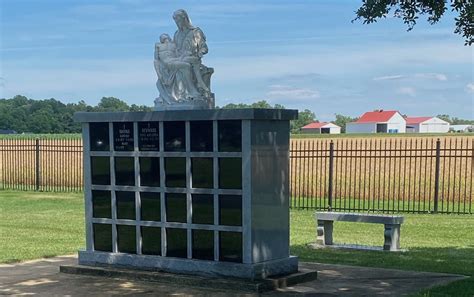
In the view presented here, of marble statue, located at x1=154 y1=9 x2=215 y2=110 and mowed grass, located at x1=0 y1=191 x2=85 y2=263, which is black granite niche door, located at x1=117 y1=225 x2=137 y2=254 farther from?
mowed grass, located at x1=0 y1=191 x2=85 y2=263

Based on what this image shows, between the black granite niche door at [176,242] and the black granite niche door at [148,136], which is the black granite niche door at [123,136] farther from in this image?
the black granite niche door at [176,242]

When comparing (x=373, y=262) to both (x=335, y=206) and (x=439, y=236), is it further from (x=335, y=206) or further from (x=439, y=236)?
(x=335, y=206)

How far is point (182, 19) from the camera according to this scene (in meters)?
8.70

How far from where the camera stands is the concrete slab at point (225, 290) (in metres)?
7.48

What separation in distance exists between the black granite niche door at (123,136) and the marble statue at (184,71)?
18.0 inches

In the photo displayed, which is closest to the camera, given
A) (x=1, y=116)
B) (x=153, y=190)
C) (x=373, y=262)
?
(x=153, y=190)

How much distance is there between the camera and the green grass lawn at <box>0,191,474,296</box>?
9602 mm

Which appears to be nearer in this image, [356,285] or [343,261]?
[356,285]

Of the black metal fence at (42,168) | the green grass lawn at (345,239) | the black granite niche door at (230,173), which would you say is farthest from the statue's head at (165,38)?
the black metal fence at (42,168)

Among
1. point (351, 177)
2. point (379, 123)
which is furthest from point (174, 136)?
point (379, 123)

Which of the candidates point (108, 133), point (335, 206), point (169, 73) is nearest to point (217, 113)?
point (169, 73)

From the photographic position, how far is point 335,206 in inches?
765

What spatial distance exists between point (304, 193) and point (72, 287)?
14.6 meters

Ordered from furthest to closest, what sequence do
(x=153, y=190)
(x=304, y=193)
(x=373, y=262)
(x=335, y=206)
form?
1. (x=304, y=193)
2. (x=335, y=206)
3. (x=373, y=262)
4. (x=153, y=190)
